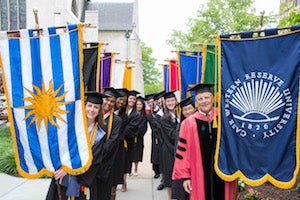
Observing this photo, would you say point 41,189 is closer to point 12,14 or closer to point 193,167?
point 193,167

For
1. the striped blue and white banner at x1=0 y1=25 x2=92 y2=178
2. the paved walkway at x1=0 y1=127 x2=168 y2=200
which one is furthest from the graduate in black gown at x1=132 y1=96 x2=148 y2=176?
the striped blue and white banner at x1=0 y1=25 x2=92 y2=178

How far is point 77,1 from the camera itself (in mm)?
29578

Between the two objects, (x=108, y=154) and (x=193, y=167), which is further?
(x=108, y=154)

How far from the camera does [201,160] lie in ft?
13.0

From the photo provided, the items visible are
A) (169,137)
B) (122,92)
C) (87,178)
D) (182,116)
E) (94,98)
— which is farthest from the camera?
(122,92)

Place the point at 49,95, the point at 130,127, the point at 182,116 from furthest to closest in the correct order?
the point at 130,127, the point at 182,116, the point at 49,95

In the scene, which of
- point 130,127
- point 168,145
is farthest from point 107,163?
point 130,127

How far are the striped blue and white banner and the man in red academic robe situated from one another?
1.05m

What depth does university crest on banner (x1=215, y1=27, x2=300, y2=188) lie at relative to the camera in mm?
3395

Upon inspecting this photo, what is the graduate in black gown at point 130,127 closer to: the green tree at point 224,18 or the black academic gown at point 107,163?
the black academic gown at point 107,163

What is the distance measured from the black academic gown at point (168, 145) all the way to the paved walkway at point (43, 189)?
90cm

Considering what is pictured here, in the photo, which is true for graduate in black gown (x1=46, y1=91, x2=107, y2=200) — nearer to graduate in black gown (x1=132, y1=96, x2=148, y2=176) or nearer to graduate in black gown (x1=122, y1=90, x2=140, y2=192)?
graduate in black gown (x1=122, y1=90, x2=140, y2=192)

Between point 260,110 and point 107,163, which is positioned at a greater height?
point 260,110

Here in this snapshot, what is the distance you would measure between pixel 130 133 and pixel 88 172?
11.5 feet
